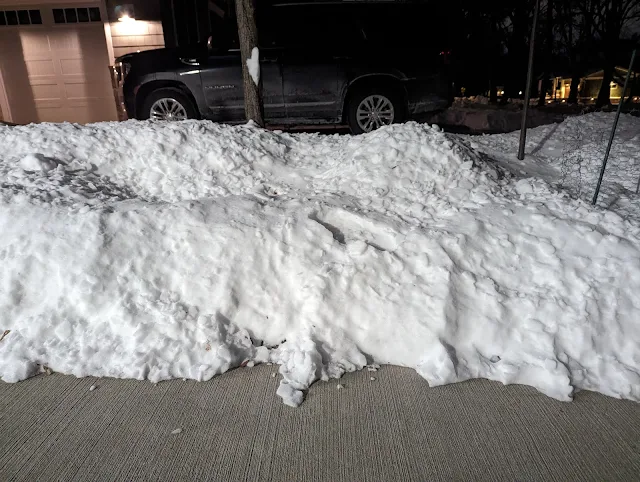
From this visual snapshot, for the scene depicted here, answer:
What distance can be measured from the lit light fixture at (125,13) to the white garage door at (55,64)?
2.51 ft

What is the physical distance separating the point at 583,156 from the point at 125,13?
35.1 ft

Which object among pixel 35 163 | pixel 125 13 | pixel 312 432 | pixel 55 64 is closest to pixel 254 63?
pixel 35 163

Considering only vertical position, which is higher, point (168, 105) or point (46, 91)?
point (46, 91)

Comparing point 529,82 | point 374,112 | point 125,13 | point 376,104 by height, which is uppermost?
point 125,13

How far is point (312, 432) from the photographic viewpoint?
2.37 m

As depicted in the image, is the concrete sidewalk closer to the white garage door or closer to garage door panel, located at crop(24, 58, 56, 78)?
the white garage door

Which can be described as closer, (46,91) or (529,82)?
(529,82)

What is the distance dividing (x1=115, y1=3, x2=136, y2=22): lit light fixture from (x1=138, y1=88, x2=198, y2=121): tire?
15.3ft

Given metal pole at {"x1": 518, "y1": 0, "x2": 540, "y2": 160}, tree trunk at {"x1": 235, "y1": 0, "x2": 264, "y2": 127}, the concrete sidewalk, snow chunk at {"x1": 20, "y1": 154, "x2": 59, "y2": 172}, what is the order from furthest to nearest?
tree trunk at {"x1": 235, "y1": 0, "x2": 264, "y2": 127}, metal pole at {"x1": 518, "y1": 0, "x2": 540, "y2": 160}, snow chunk at {"x1": 20, "y1": 154, "x2": 59, "y2": 172}, the concrete sidewalk

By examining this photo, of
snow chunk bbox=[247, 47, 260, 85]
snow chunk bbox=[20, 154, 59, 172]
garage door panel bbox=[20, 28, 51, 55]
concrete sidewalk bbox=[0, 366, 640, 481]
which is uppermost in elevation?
garage door panel bbox=[20, 28, 51, 55]

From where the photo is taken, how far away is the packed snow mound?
9.39 ft

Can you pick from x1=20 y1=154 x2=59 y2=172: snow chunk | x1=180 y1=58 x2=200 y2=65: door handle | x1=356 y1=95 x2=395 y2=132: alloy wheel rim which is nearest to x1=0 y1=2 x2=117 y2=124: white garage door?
x1=180 y1=58 x2=200 y2=65: door handle

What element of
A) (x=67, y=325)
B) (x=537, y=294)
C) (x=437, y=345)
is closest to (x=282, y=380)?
(x=437, y=345)

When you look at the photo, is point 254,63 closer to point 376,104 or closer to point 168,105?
point 168,105
